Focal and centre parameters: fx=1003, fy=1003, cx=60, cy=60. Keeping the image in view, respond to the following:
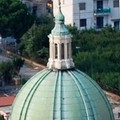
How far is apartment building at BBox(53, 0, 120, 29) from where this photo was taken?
2427 inches

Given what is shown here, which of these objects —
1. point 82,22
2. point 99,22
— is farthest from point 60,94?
point 99,22

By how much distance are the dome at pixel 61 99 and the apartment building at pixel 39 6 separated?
39358 millimetres

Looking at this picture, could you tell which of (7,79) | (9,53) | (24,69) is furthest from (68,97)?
(9,53)

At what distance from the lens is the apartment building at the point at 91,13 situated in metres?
61.7

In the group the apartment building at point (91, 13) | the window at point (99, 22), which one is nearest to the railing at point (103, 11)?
the apartment building at point (91, 13)

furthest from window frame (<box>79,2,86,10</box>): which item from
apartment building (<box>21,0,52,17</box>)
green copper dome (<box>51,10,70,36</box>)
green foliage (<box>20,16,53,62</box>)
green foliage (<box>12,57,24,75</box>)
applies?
green copper dome (<box>51,10,70,36</box>)

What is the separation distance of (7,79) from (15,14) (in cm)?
976

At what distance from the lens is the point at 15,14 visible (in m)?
58.7

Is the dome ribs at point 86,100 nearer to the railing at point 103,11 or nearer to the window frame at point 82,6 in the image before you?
the window frame at point 82,6

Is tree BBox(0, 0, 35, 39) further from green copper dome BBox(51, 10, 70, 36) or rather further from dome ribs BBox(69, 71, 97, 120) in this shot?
dome ribs BBox(69, 71, 97, 120)

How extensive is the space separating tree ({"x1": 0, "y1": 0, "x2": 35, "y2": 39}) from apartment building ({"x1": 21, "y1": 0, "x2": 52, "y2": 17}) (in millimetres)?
6806

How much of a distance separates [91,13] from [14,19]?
19.6 ft

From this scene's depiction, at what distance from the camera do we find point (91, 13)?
2447 inches

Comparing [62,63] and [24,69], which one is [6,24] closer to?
[24,69]
